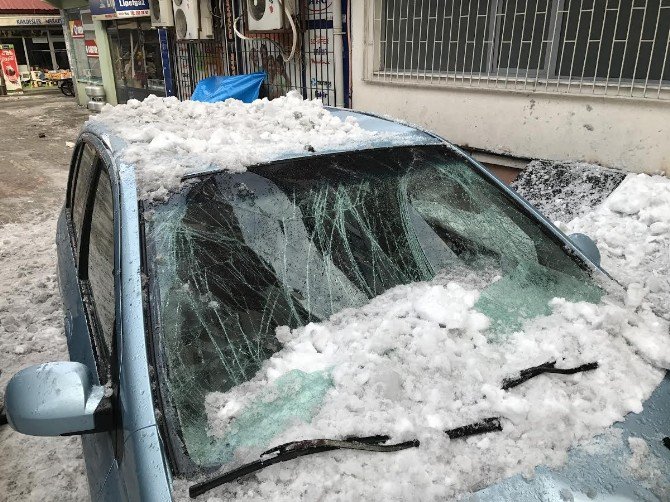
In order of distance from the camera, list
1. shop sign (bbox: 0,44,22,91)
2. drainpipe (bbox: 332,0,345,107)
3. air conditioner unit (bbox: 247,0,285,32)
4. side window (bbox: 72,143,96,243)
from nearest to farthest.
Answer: side window (bbox: 72,143,96,243) < drainpipe (bbox: 332,0,345,107) < air conditioner unit (bbox: 247,0,285,32) < shop sign (bbox: 0,44,22,91)

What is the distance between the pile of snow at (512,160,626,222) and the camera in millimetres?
4340

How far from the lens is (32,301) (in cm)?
375

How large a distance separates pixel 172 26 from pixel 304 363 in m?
9.81

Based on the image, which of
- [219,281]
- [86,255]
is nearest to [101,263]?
[86,255]

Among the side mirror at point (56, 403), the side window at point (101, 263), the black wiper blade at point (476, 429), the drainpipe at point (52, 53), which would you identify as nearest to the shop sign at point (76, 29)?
the drainpipe at point (52, 53)

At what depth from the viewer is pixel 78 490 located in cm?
216

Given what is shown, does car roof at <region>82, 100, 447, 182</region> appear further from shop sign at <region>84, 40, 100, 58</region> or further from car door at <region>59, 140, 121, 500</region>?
shop sign at <region>84, 40, 100, 58</region>

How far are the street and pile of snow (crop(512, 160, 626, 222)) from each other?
156 inches

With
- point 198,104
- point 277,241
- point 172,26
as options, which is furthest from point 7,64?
point 277,241

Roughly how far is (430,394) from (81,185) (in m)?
2.10

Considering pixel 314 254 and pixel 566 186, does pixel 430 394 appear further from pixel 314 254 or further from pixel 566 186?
pixel 566 186

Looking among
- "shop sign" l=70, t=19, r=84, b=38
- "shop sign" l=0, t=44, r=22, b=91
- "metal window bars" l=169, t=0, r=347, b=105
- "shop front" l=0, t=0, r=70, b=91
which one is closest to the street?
"metal window bars" l=169, t=0, r=347, b=105

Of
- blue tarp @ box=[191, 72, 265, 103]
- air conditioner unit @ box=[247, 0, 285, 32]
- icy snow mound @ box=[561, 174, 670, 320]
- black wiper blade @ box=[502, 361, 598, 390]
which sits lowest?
icy snow mound @ box=[561, 174, 670, 320]

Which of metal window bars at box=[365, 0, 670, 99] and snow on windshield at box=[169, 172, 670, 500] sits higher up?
metal window bars at box=[365, 0, 670, 99]
